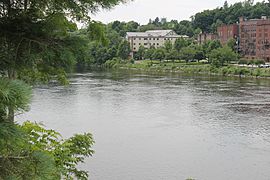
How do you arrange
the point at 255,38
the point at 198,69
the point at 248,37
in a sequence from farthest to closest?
the point at 248,37
the point at 255,38
the point at 198,69

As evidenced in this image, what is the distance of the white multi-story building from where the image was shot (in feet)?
259

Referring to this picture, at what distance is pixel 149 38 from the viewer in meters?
80.4

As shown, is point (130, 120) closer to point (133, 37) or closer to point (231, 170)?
point (231, 170)

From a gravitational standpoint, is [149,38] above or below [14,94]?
above

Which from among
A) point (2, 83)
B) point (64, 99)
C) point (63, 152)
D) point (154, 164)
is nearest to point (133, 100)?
point (64, 99)

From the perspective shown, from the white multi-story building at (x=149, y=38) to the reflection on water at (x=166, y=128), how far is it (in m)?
51.8

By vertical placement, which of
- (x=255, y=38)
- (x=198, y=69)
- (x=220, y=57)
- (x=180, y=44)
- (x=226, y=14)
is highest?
(x=226, y=14)

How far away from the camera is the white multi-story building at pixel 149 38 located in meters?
78.8

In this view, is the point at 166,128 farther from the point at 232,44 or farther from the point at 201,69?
the point at 232,44

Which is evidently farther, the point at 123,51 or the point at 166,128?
the point at 123,51

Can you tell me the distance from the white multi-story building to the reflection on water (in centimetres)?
5179

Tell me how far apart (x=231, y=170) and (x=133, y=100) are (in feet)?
40.9

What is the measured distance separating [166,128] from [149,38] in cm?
6518

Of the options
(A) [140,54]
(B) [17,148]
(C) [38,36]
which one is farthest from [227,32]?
(B) [17,148]
